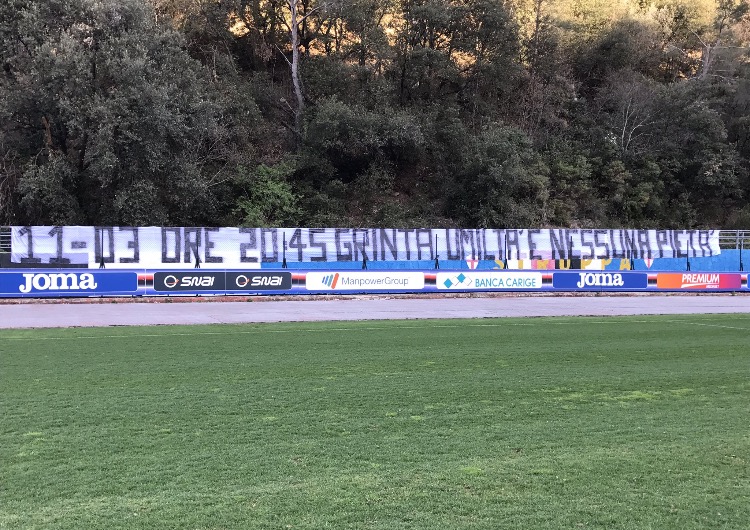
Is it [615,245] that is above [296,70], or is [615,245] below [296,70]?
below

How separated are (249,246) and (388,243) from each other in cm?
605

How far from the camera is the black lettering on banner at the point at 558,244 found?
30.2m

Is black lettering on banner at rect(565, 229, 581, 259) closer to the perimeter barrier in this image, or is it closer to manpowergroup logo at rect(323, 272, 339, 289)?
the perimeter barrier

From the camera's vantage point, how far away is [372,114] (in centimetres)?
3831

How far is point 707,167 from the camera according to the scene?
43.8 metres

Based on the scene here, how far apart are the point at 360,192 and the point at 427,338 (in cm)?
2625

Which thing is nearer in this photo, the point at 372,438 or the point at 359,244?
the point at 372,438

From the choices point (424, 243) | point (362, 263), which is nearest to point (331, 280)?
point (362, 263)

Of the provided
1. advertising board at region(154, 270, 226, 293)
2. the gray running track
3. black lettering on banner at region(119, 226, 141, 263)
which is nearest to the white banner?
black lettering on banner at region(119, 226, 141, 263)

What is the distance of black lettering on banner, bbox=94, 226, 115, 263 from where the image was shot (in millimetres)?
24703

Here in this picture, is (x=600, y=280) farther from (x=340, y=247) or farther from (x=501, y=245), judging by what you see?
(x=340, y=247)

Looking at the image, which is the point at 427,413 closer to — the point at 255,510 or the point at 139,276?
the point at 255,510

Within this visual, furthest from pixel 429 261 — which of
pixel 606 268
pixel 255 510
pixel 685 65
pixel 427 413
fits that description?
pixel 685 65

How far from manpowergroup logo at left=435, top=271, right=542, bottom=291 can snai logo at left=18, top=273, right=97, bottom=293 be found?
13584 mm
